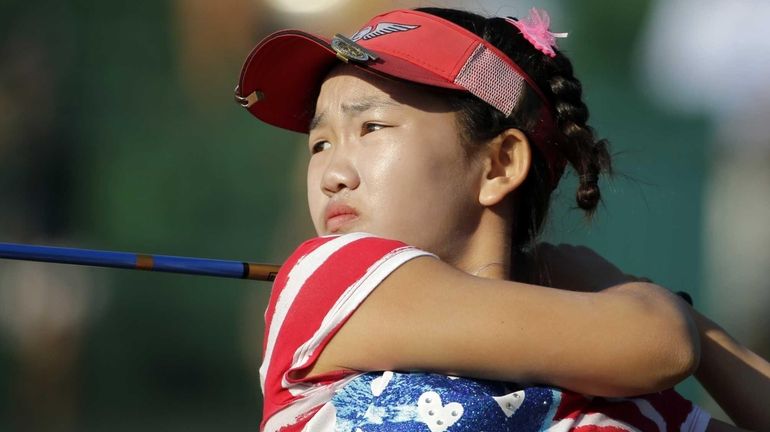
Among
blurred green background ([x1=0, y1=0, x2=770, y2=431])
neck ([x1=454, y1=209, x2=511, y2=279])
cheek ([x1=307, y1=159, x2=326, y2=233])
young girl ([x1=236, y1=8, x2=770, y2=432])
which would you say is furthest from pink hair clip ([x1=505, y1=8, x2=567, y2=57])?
blurred green background ([x1=0, y1=0, x2=770, y2=431])

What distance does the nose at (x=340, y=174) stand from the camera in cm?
157

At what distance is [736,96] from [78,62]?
2.40 m

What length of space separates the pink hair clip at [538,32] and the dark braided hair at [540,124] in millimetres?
12

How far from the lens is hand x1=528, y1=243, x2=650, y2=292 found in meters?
1.73

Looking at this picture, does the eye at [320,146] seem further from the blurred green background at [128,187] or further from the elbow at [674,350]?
the blurred green background at [128,187]

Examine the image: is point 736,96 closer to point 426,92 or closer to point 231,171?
point 231,171

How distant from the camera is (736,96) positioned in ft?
12.5

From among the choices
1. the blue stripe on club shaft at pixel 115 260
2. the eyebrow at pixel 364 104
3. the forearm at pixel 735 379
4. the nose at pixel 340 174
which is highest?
the eyebrow at pixel 364 104

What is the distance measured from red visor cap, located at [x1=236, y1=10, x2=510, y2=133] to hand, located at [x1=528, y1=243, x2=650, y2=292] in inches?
13.0

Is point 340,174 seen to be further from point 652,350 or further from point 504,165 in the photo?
point 652,350

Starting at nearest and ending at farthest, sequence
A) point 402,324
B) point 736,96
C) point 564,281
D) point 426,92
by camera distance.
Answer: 1. point 402,324
2. point 426,92
3. point 564,281
4. point 736,96

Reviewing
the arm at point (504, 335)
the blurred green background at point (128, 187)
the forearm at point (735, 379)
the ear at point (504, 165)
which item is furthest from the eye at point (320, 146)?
the blurred green background at point (128, 187)

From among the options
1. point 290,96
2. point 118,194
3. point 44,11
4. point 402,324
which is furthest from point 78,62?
point 402,324

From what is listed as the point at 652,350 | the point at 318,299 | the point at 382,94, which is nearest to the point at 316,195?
the point at 382,94
